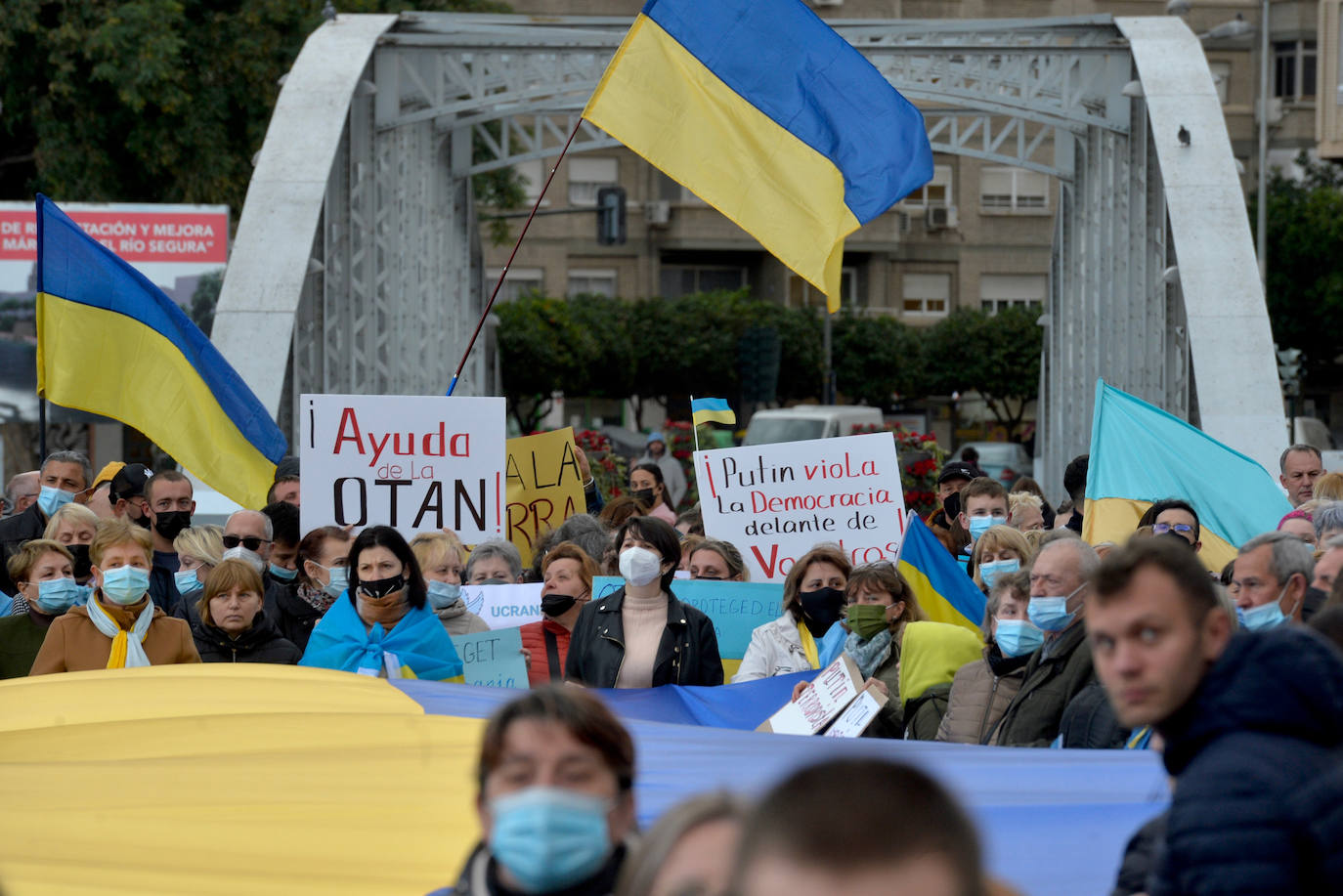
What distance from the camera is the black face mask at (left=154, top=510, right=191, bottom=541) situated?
839cm

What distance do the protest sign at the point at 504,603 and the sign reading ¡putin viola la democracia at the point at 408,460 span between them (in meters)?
1.15

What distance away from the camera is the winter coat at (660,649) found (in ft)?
22.4

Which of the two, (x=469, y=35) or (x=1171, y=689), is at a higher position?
(x=469, y=35)

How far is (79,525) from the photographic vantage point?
7.59m

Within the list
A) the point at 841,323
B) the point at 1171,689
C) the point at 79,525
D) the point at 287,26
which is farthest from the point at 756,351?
the point at 1171,689

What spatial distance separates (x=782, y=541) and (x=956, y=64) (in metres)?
11.1

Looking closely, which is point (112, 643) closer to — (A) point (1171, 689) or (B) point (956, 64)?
(A) point (1171, 689)

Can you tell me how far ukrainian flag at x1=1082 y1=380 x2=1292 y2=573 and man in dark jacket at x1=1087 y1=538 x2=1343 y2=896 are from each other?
21.3 feet

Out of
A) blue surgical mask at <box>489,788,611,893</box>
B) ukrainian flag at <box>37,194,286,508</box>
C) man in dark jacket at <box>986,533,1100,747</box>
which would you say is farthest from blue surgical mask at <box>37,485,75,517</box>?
Answer: blue surgical mask at <box>489,788,611,893</box>

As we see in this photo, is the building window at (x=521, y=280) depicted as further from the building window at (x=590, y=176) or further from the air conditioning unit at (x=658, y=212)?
the air conditioning unit at (x=658, y=212)

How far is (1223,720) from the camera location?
8.84 ft

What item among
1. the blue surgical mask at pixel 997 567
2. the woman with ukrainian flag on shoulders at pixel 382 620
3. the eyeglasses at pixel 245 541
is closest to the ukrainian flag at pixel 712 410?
the eyeglasses at pixel 245 541

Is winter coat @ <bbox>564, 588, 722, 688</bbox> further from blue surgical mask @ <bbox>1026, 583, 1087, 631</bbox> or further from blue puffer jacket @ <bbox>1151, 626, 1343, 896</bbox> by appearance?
blue puffer jacket @ <bbox>1151, 626, 1343, 896</bbox>

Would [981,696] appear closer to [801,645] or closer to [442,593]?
[801,645]
